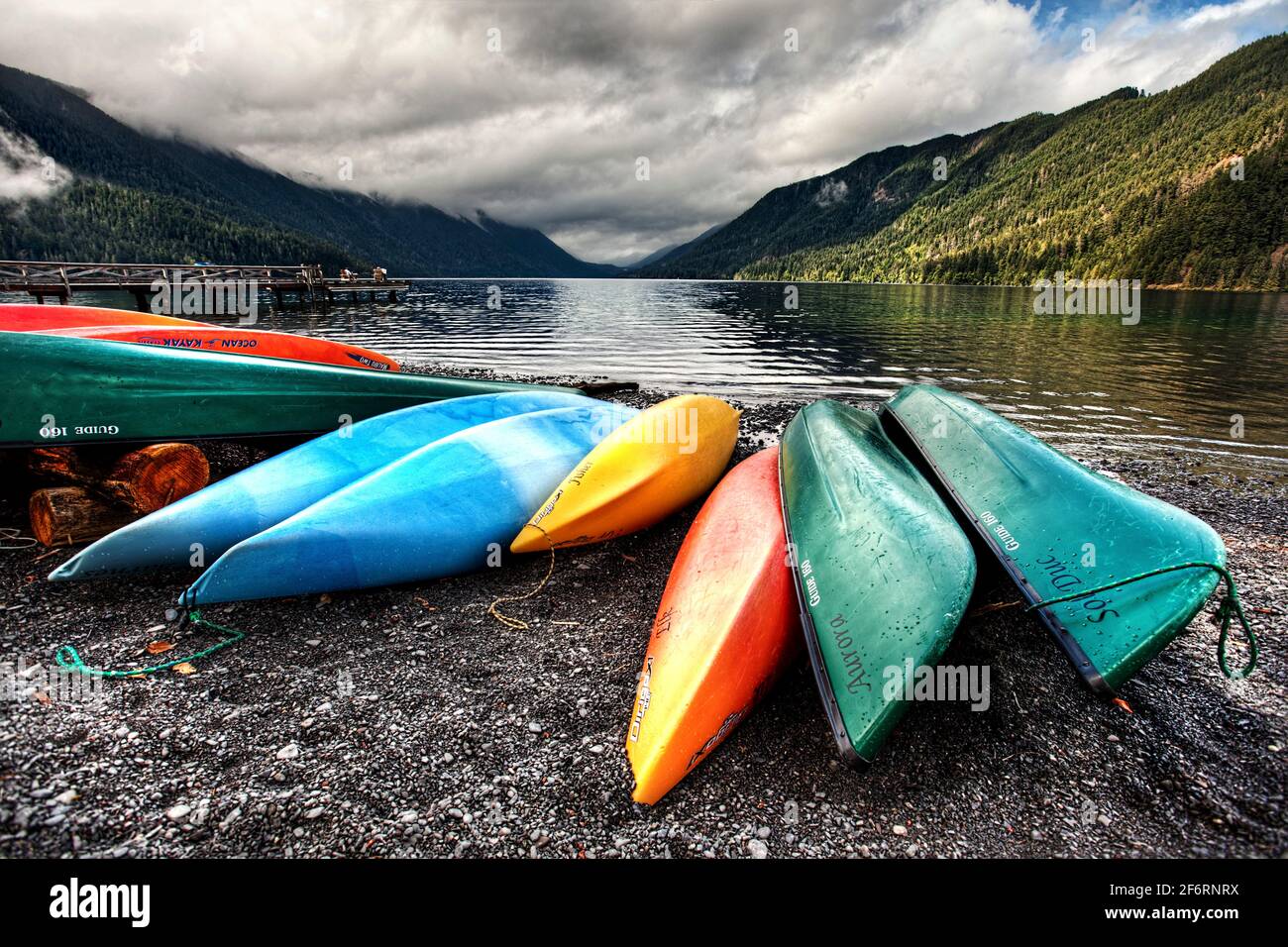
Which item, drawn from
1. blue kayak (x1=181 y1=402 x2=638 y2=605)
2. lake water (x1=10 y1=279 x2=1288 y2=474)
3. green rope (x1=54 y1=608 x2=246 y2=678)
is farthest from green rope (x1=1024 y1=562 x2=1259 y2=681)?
lake water (x1=10 y1=279 x2=1288 y2=474)

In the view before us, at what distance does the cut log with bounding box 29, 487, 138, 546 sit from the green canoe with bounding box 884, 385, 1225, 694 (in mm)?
7380

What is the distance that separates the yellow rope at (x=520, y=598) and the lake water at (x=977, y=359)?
9583 mm

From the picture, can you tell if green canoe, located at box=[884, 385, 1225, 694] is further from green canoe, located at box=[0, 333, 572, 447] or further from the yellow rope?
green canoe, located at box=[0, 333, 572, 447]

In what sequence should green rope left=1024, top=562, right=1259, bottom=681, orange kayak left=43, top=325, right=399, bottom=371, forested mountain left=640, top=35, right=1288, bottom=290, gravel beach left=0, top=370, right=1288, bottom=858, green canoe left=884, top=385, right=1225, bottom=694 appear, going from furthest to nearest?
1. forested mountain left=640, top=35, right=1288, bottom=290
2. orange kayak left=43, top=325, right=399, bottom=371
3. green canoe left=884, top=385, right=1225, bottom=694
4. green rope left=1024, top=562, right=1259, bottom=681
5. gravel beach left=0, top=370, right=1288, bottom=858

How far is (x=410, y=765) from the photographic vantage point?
3.00 meters

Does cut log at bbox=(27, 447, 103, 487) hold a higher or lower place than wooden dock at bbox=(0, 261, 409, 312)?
lower

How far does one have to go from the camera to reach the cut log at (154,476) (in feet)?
17.3

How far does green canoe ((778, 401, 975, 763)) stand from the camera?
297 centimetres

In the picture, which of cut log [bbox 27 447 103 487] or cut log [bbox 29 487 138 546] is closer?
cut log [bbox 29 487 138 546]

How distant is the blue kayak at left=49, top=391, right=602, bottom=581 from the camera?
14.1 feet

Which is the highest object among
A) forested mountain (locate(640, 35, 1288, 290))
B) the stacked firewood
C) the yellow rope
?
forested mountain (locate(640, 35, 1288, 290))

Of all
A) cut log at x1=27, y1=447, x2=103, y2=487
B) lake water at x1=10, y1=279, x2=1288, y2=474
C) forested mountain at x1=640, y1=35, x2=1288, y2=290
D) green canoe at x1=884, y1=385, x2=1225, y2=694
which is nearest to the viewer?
green canoe at x1=884, y1=385, x2=1225, y2=694

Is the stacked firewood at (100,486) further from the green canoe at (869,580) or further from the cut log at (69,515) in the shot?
the green canoe at (869,580)

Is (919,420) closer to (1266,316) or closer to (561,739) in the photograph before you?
(561,739)
